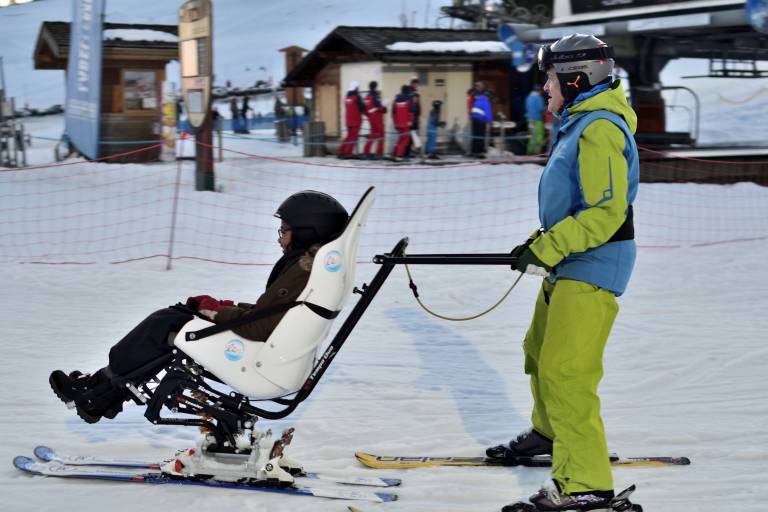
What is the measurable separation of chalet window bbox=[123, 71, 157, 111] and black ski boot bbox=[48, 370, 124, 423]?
16.9 meters

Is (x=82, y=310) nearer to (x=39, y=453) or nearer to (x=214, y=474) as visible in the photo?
(x=39, y=453)

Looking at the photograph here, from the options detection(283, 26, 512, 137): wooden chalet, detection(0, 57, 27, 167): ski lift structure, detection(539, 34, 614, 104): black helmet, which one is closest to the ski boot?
detection(539, 34, 614, 104): black helmet

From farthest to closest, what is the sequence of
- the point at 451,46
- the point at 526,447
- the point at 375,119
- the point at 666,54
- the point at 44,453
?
the point at 451,46, the point at 375,119, the point at 666,54, the point at 526,447, the point at 44,453

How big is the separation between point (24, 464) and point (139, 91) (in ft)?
55.5

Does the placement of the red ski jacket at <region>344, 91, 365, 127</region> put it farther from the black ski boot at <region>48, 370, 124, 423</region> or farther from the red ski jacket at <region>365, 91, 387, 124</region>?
the black ski boot at <region>48, 370, 124, 423</region>

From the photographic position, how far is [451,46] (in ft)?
74.7

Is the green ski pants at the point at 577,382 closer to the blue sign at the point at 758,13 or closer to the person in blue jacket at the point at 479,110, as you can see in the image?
the blue sign at the point at 758,13

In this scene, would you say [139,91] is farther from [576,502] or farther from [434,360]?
[576,502]

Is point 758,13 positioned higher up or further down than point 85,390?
higher up

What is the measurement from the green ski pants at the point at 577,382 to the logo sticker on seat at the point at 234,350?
118cm

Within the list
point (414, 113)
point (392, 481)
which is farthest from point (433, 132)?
point (392, 481)

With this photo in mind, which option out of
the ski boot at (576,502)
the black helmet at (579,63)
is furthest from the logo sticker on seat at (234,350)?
the black helmet at (579,63)

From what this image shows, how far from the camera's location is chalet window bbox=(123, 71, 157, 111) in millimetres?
20000

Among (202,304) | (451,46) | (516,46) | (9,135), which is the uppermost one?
(451,46)
